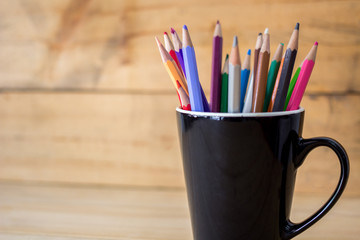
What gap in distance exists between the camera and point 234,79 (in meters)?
0.25

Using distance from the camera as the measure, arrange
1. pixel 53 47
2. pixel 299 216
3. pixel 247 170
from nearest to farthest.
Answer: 1. pixel 247 170
2. pixel 299 216
3. pixel 53 47

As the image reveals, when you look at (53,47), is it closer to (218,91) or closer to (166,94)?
(166,94)

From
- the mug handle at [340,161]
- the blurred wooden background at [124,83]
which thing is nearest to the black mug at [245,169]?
the mug handle at [340,161]

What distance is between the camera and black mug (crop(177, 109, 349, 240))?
254 millimetres

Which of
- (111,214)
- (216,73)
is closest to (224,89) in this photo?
(216,73)

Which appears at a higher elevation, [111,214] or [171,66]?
[171,66]

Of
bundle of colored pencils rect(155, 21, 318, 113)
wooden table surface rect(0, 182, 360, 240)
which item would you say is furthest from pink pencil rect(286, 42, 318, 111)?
wooden table surface rect(0, 182, 360, 240)

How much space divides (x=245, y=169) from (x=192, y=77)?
3.2 inches

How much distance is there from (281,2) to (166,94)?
20 cm

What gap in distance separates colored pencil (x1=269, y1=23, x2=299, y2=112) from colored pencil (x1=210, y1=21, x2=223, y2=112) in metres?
0.04

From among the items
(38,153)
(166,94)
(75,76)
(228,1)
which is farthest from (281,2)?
(38,153)

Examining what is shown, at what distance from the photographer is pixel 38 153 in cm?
55

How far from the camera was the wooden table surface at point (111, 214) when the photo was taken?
1.21 feet

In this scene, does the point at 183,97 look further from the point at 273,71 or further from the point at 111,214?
the point at 111,214
